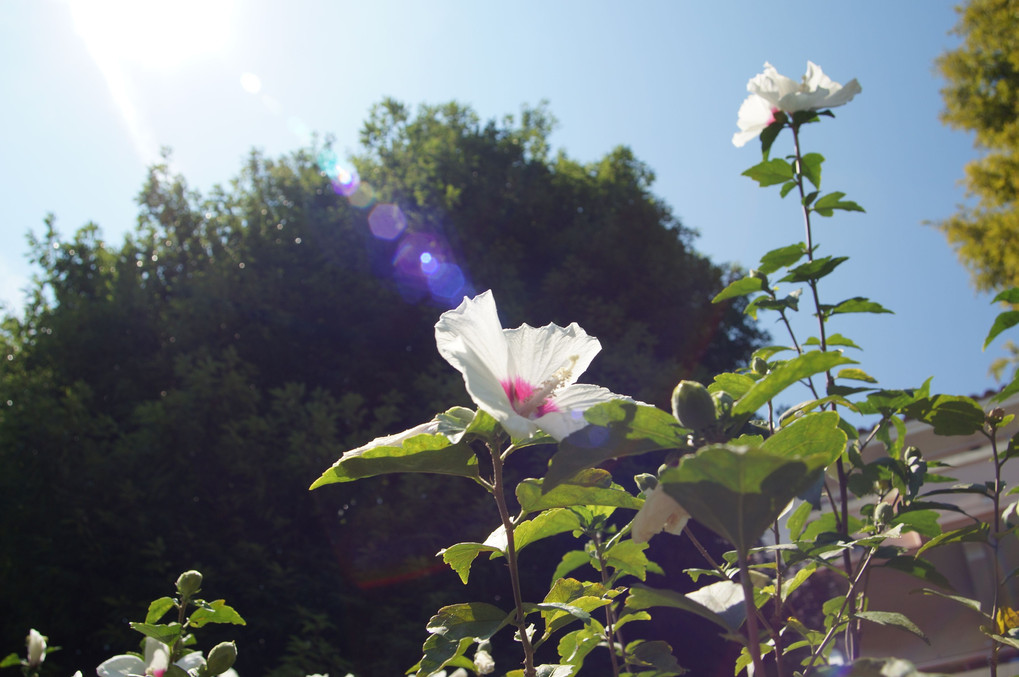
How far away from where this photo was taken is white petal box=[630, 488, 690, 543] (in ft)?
1.90

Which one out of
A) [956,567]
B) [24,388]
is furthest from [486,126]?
[956,567]

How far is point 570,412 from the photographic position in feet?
2.04

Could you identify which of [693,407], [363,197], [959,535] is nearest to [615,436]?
[693,407]

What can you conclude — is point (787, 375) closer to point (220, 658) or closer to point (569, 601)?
point (569, 601)

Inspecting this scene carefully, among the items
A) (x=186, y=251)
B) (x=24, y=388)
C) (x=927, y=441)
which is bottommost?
(x=927, y=441)

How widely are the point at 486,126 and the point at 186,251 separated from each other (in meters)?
3.76

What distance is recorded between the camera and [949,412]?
110 cm

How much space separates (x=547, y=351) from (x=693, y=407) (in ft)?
0.73

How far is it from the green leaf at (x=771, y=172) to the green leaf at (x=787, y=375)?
34.3 inches

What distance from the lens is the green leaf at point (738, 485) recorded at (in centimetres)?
46

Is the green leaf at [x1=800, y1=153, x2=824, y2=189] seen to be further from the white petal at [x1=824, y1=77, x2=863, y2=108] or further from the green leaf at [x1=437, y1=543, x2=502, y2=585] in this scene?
the green leaf at [x1=437, y1=543, x2=502, y2=585]

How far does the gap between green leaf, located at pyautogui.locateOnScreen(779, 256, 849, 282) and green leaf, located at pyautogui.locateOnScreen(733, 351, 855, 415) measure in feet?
2.28

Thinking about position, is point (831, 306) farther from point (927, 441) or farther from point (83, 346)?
point (83, 346)

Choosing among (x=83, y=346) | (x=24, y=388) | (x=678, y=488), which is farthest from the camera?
(x=83, y=346)
